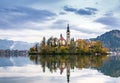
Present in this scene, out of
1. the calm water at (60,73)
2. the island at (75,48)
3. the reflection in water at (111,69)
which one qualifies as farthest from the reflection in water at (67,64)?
the island at (75,48)

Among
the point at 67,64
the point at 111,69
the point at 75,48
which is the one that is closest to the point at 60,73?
the point at 111,69

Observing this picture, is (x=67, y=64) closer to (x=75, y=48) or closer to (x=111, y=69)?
(x=111, y=69)

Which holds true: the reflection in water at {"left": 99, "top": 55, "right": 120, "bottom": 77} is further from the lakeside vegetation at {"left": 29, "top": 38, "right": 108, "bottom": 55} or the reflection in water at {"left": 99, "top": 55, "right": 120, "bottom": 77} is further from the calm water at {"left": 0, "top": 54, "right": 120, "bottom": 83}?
the lakeside vegetation at {"left": 29, "top": 38, "right": 108, "bottom": 55}

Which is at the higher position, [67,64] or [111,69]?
[67,64]

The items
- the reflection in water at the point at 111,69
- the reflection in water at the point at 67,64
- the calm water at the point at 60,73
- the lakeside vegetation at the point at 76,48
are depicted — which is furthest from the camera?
the lakeside vegetation at the point at 76,48

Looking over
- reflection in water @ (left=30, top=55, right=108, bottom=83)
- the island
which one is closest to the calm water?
reflection in water @ (left=30, top=55, right=108, bottom=83)

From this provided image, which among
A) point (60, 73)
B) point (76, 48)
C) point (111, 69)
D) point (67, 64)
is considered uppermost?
point (76, 48)

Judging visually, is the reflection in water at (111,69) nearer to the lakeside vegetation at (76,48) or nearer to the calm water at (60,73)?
the calm water at (60,73)

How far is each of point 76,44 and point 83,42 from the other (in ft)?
13.5

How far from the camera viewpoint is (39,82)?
129 ft

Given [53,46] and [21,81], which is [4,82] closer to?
[21,81]

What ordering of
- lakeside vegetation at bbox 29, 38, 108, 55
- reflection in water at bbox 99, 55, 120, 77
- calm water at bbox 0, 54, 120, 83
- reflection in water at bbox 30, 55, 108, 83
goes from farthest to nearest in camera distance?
lakeside vegetation at bbox 29, 38, 108, 55 < reflection in water at bbox 30, 55, 108, 83 < reflection in water at bbox 99, 55, 120, 77 < calm water at bbox 0, 54, 120, 83

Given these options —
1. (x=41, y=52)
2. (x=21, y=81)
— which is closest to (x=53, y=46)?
(x=41, y=52)

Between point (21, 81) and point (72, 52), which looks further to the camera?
point (72, 52)
